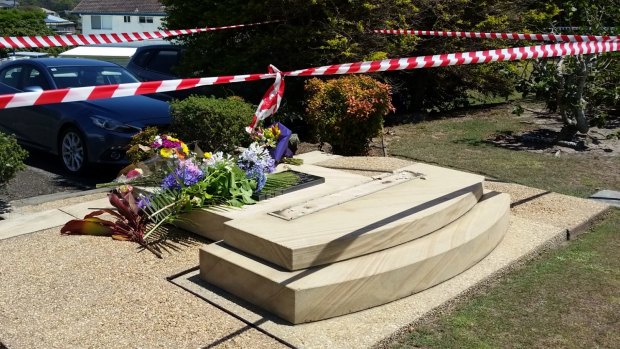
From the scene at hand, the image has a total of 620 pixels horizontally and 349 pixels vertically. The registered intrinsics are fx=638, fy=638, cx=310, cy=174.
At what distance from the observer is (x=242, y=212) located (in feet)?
16.7

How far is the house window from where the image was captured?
210 ft

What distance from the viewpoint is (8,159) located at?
20.4 feet

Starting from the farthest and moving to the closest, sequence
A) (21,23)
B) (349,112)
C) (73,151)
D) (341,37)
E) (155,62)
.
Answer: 1. (21,23)
2. (155,62)
3. (341,37)
4. (349,112)
5. (73,151)

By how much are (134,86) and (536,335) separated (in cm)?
332

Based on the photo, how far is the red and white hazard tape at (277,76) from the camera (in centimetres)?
426

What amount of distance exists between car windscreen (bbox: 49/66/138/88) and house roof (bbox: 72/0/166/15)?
52.4 metres

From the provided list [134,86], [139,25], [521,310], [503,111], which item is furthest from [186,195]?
[139,25]

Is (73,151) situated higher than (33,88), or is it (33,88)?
(33,88)

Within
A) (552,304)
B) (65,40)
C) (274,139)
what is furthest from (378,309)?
(65,40)

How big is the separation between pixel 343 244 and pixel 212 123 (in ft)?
12.3

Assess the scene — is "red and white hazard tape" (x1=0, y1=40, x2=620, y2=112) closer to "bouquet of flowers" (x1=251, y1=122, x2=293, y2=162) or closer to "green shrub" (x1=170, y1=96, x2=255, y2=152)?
"bouquet of flowers" (x1=251, y1=122, x2=293, y2=162)

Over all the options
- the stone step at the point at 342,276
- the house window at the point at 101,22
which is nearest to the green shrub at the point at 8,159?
the stone step at the point at 342,276

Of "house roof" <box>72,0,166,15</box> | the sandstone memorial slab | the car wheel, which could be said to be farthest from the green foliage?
"house roof" <box>72,0,166,15</box>

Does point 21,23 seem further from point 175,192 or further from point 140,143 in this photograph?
point 175,192
